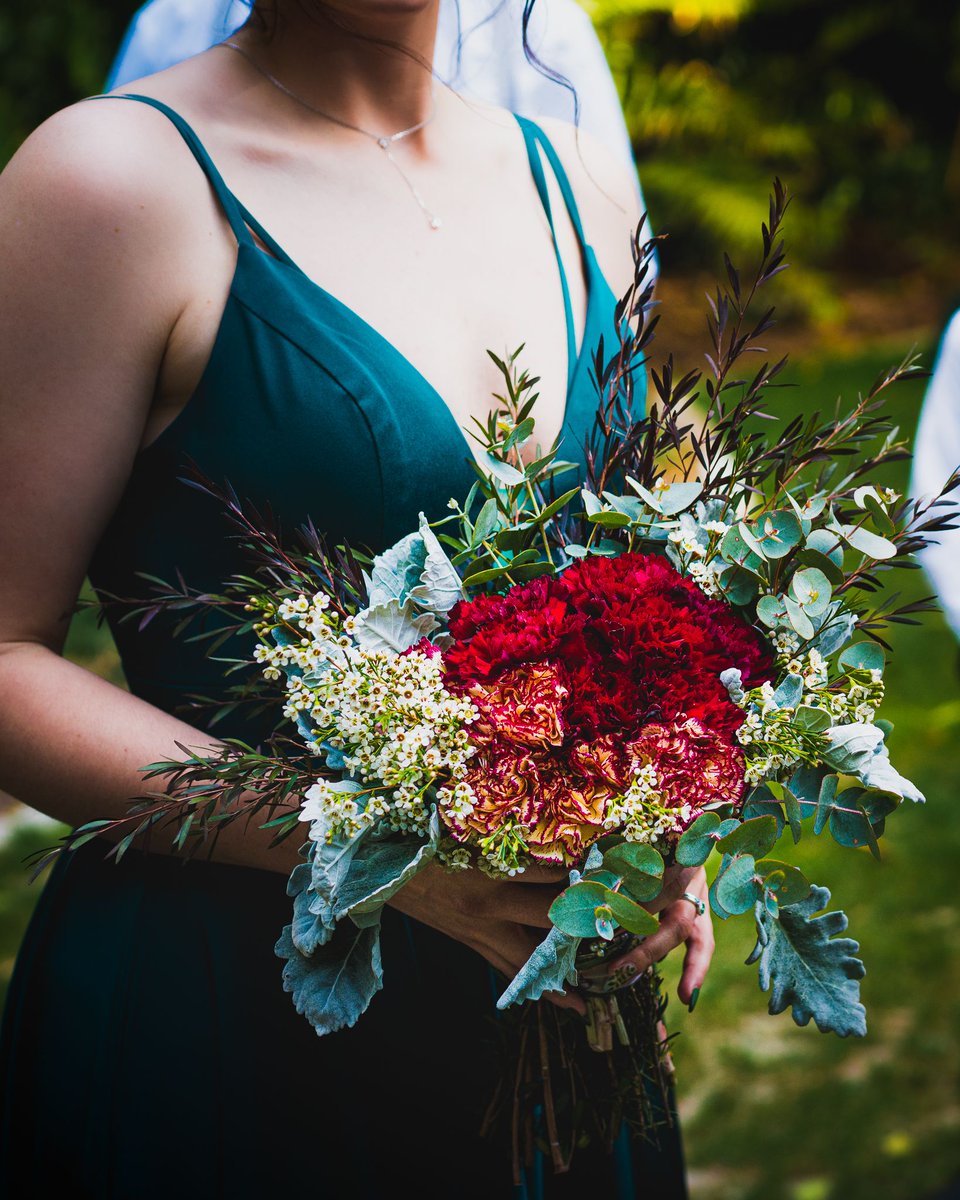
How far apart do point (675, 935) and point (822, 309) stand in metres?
8.75

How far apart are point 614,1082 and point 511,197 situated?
1.39 m

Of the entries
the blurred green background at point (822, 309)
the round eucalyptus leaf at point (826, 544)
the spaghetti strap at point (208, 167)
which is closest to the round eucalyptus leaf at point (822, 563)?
the round eucalyptus leaf at point (826, 544)

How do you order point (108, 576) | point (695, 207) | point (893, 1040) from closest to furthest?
point (108, 576), point (893, 1040), point (695, 207)

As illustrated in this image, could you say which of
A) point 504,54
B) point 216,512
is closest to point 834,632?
point 216,512

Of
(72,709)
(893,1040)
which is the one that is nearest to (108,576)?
(72,709)

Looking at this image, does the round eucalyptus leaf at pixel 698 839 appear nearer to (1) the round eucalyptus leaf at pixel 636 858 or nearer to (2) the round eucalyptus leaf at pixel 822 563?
(1) the round eucalyptus leaf at pixel 636 858

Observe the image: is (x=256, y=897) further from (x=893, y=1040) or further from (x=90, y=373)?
(x=893, y=1040)

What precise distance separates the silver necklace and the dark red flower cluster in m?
0.84

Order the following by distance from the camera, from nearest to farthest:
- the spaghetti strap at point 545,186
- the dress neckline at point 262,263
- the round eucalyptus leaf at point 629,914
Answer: the round eucalyptus leaf at point 629,914
the dress neckline at point 262,263
the spaghetti strap at point 545,186

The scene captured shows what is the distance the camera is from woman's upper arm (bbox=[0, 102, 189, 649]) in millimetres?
1355

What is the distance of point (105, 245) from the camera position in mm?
1367

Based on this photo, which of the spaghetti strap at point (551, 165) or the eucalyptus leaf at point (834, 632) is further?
the spaghetti strap at point (551, 165)

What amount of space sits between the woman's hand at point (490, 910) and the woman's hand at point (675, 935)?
0.09 m

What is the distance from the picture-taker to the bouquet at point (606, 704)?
1144mm
